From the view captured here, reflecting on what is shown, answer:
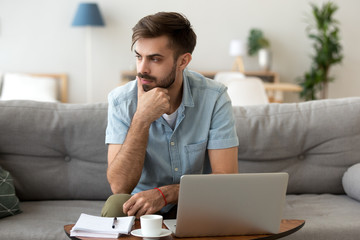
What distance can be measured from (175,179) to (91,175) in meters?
0.50

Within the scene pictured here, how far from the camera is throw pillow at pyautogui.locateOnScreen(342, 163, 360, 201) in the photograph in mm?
2180

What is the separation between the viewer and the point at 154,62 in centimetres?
181

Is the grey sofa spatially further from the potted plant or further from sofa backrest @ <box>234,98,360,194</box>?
the potted plant

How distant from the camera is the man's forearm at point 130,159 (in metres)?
1.79

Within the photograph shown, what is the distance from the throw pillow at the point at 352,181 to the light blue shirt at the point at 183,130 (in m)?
0.66

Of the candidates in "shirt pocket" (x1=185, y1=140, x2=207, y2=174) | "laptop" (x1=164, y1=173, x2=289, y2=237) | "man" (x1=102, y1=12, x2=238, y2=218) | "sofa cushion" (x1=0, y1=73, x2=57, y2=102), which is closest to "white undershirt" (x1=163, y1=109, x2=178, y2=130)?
"man" (x1=102, y1=12, x2=238, y2=218)

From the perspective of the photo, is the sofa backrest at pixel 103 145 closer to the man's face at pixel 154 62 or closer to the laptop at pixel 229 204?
the man's face at pixel 154 62

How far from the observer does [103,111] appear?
2.26 meters

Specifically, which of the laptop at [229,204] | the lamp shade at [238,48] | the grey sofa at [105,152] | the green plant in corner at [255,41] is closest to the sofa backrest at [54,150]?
the grey sofa at [105,152]

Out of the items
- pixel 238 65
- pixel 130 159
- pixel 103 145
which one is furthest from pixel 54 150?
pixel 238 65

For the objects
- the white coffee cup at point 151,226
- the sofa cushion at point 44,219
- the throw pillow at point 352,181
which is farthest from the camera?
the throw pillow at point 352,181

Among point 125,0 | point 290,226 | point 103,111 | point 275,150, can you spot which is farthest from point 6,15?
point 290,226

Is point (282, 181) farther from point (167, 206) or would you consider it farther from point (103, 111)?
point (103, 111)

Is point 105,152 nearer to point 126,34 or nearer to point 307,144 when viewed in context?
point 307,144
